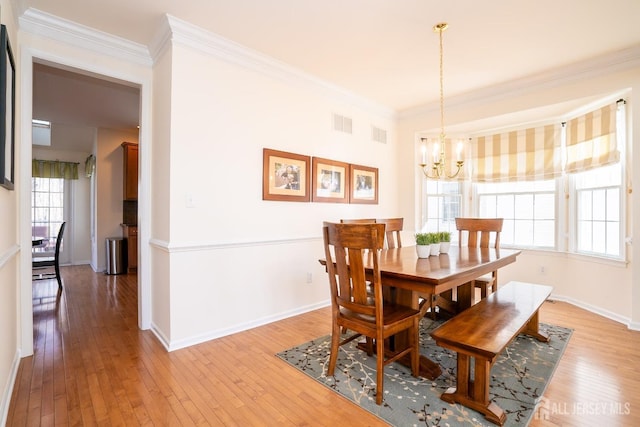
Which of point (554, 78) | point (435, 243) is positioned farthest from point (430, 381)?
point (554, 78)

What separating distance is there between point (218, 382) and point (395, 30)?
319 centimetres

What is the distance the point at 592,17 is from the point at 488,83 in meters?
1.33

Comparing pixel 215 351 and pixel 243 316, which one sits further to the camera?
pixel 243 316

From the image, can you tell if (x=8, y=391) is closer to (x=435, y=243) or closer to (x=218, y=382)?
(x=218, y=382)

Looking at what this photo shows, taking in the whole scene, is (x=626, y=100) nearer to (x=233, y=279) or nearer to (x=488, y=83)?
(x=488, y=83)

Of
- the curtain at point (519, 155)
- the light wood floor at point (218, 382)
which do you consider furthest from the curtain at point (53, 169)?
the curtain at point (519, 155)

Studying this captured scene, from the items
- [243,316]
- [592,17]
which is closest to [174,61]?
[243,316]

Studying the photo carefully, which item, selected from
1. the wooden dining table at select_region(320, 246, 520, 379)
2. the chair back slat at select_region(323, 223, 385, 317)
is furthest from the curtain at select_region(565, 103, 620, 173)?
the chair back slat at select_region(323, 223, 385, 317)

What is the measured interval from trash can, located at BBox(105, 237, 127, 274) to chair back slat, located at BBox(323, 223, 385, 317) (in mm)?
5194

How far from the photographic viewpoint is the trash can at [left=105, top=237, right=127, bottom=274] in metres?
5.70

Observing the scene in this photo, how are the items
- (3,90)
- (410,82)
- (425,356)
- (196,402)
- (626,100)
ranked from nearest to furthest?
(3,90) < (196,402) < (425,356) < (626,100) < (410,82)

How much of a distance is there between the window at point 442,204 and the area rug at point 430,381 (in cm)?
237

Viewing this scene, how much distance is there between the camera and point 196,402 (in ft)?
6.30

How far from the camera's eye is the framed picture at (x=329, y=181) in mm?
3762
